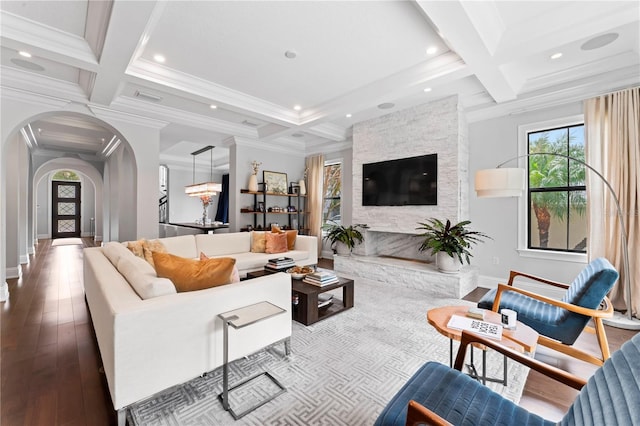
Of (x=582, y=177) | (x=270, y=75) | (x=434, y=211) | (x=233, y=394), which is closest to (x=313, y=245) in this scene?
(x=434, y=211)

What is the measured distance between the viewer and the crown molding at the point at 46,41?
7.93 feet

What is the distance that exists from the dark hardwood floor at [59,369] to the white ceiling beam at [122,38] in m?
2.71

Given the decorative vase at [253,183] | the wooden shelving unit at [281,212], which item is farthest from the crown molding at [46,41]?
the wooden shelving unit at [281,212]

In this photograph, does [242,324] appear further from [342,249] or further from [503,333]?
[342,249]

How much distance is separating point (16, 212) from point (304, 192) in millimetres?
5254

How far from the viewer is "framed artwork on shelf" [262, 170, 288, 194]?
20.9ft

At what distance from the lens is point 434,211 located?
169 inches

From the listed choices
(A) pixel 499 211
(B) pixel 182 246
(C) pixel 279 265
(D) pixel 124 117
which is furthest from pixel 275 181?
(A) pixel 499 211

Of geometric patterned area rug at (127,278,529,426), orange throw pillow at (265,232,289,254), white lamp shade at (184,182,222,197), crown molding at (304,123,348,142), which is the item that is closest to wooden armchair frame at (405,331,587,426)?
geometric patterned area rug at (127,278,529,426)

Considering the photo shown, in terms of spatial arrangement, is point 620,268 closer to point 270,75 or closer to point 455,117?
Answer: point 455,117

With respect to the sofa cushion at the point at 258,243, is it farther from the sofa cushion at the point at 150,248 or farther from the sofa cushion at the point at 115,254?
the sofa cushion at the point at 115,254

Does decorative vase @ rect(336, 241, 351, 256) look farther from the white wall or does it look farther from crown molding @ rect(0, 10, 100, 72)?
crown molding @ rect(0, 10, 100, 72)

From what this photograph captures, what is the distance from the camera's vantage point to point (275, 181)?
21.5 ft

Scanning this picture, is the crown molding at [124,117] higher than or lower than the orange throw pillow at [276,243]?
higher
